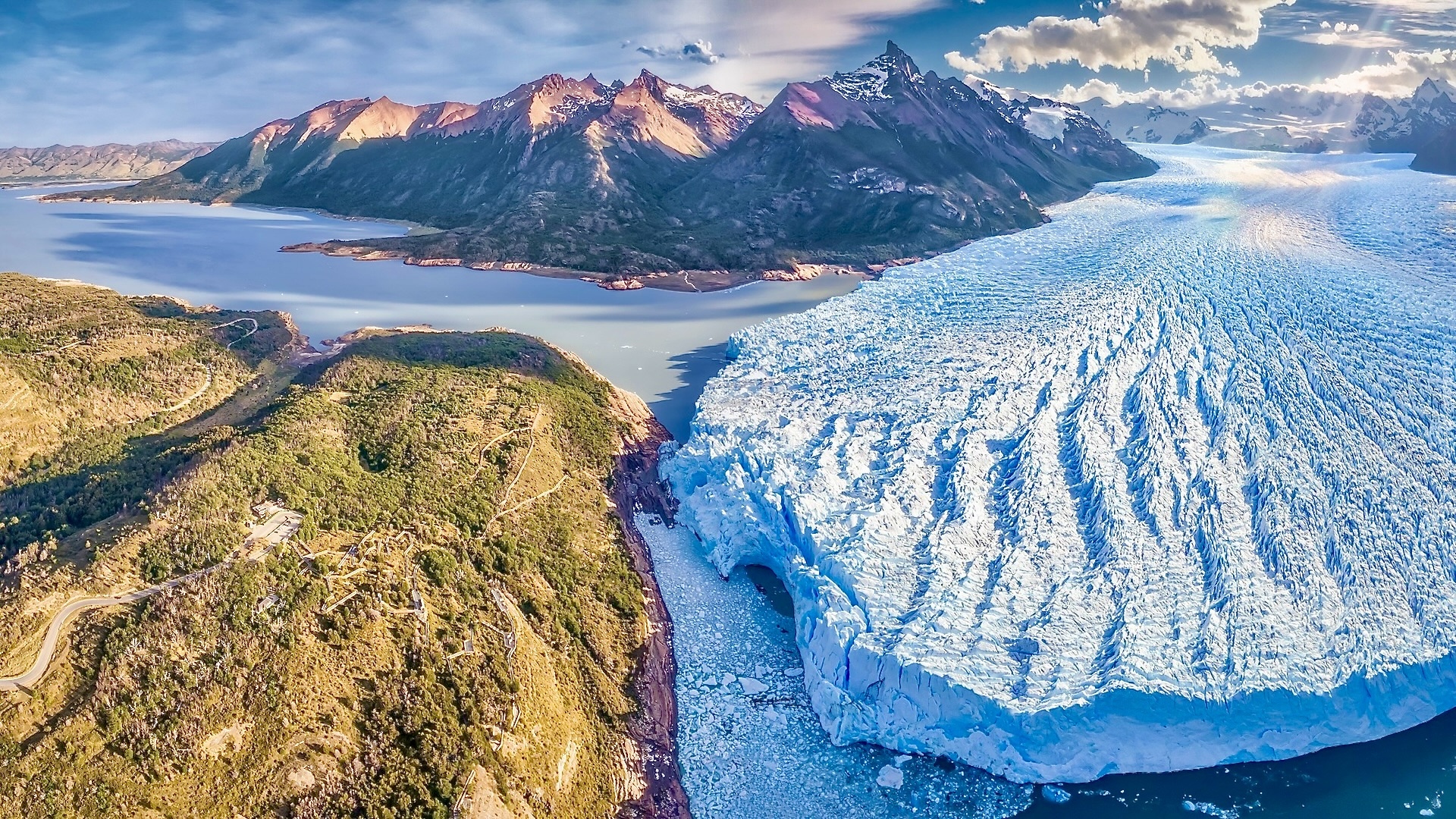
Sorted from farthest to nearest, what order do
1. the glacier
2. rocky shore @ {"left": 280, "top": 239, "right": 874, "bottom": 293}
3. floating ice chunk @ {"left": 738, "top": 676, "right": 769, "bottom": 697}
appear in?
rocky shore @ {"left": 280, "top": 239, "right": 874, "bottom": 293} → floating ice chunk @ {"left": 738, "top": 676, "right": 769, "bottom": 697} → the glacier

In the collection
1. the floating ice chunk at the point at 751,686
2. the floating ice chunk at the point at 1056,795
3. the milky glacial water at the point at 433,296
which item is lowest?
the floating ice chunk at the point at 1056,795

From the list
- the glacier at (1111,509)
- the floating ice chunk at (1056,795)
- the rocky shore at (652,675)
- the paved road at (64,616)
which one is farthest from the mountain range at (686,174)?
the floating ice chunk at (1056,795)

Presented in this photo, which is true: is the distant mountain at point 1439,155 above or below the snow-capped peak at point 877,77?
below

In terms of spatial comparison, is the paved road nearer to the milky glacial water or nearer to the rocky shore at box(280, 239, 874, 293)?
the milky glacial water

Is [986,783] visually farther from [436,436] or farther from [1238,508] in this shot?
[436,436]

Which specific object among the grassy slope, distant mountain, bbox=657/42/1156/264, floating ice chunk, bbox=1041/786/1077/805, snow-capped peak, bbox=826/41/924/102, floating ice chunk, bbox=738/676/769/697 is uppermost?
snow-capped peak, bbox=826/41/924/102

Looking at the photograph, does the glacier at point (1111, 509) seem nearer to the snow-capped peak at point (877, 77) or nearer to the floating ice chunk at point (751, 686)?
the floating ice chunk at point (751, 686)

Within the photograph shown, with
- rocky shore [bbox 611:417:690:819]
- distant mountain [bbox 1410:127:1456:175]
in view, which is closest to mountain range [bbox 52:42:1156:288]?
distant mountain [bbox 1410:127:1456:175]
